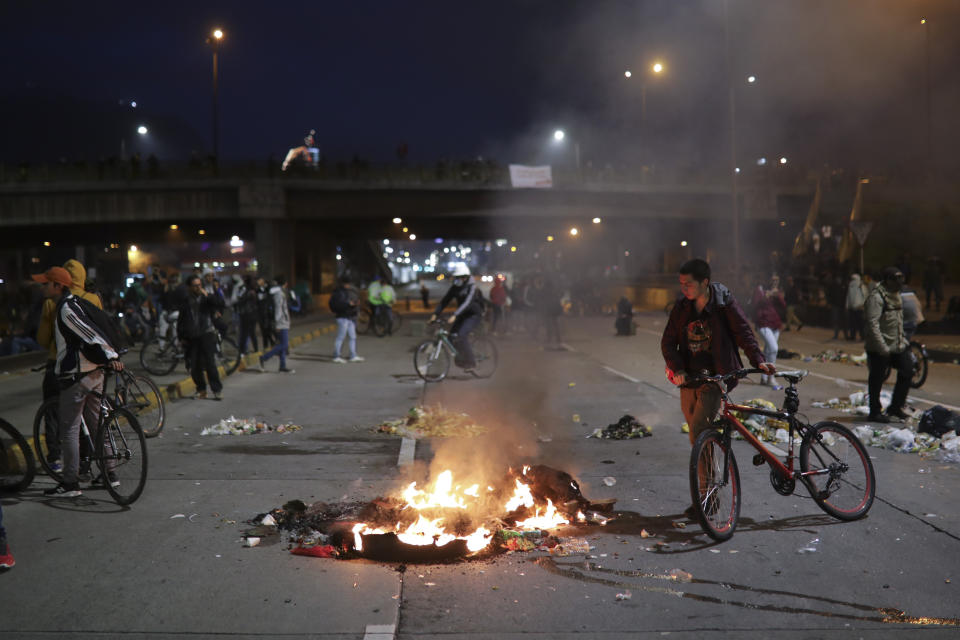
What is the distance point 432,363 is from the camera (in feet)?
43.1

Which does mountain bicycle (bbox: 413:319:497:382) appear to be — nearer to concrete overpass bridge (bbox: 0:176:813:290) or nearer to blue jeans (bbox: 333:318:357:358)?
blue jeans (bbox: 333:318:357:358)

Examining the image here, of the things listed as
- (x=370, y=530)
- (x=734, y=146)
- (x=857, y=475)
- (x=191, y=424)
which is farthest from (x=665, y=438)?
(x=734, y=146)

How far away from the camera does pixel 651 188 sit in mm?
41469

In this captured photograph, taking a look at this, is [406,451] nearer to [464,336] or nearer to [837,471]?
[837,471]

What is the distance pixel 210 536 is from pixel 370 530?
3.44 feet

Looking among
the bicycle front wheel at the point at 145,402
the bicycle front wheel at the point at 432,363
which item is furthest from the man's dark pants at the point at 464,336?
the bicycle front wheel at the point at 145,402

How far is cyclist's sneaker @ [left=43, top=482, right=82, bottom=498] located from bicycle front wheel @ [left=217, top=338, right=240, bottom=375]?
737cm

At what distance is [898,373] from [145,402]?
25.0 ft

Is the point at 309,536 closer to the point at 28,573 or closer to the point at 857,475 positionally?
the point at 28,573

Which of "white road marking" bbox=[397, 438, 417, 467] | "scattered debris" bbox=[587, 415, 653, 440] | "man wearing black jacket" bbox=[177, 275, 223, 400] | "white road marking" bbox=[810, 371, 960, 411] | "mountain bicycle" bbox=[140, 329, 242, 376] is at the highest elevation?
"man wearing black jacket" bbox=[177, 275, 223, 400]

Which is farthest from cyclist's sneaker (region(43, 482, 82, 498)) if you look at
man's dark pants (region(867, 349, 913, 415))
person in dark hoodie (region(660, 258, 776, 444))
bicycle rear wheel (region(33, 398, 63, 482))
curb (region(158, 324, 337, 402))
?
man's dark pants (region(867, 349, 913, 415))

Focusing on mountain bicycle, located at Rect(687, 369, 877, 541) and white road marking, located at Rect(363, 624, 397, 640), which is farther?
mountain bicycle, located at Rect(687, 369, 877, 541)

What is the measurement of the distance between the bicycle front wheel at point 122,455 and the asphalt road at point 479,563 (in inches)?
5.8

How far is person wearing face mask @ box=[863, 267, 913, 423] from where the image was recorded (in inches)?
329
